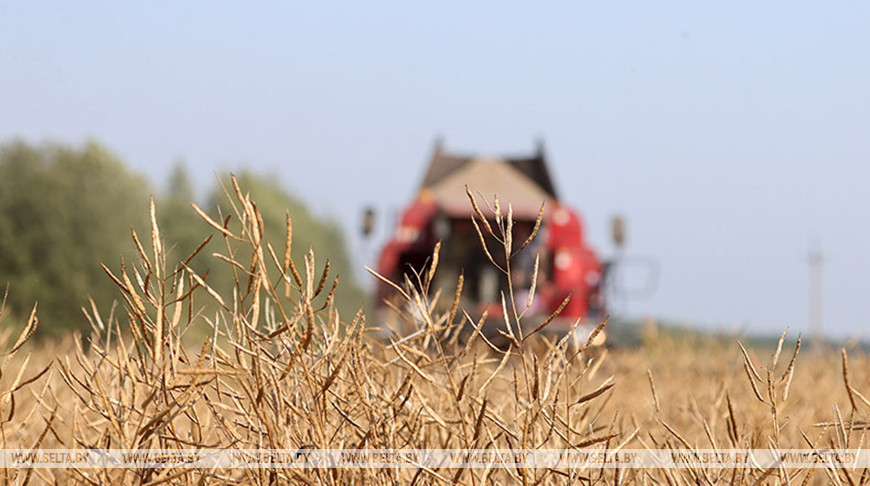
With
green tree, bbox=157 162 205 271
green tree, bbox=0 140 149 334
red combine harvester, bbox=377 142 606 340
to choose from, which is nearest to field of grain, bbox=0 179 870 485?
red combine harvester, bbox=377 142 606 340

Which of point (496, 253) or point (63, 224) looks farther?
point (63, 224)

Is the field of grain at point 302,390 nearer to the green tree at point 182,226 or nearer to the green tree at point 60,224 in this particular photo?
the green tree at point 60,224

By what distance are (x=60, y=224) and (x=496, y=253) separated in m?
11.5

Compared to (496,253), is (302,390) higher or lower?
higher

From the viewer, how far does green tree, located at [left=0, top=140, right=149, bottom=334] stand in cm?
1769

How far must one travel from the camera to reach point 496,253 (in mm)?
10922

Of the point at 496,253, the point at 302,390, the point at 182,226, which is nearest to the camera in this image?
the point at 302,390

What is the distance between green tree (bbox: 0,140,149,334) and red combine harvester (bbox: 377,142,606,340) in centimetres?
680

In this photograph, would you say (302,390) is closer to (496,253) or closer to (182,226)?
(496,253)

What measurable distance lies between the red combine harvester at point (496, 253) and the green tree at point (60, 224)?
6800mm

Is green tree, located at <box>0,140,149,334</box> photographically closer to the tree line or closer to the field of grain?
the tree line

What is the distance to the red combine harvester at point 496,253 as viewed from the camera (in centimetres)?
1129

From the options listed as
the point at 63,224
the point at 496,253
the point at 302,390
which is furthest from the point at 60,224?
the point at 302,390

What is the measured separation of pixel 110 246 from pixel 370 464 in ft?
62.0
